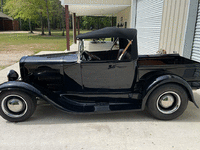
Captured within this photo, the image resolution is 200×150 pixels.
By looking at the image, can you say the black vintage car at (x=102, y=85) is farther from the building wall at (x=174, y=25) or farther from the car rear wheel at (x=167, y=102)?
the building wall at (x=174, y=25)

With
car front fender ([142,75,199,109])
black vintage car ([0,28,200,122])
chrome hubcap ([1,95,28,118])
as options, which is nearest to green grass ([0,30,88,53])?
black vintage car ([0,28,200,122])

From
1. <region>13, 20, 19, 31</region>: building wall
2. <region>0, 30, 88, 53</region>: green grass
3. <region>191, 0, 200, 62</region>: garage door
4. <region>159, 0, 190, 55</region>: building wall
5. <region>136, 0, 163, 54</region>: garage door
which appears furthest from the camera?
<region>13, 20, 19, 31</region>: building wall

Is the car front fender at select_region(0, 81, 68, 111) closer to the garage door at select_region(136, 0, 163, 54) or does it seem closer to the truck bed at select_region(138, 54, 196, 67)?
the truck bed at select_region(138, 54, 196, 67)

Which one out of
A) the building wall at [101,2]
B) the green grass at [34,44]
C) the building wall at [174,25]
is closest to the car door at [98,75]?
the building wall at [174,25]

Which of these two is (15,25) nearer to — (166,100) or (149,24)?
(149,24)

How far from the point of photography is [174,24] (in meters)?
6.21

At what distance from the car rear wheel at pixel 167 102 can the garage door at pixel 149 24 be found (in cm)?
511

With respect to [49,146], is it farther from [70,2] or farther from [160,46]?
[70,2]

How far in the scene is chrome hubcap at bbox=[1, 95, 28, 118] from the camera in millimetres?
3090

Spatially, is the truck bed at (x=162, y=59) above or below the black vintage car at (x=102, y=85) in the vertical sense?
above

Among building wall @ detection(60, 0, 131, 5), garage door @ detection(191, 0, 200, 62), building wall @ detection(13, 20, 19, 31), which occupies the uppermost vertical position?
building wall @ detection(13, 20, 19, 31)

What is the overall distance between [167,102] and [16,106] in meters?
2.81

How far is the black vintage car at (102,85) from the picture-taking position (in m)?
3.12

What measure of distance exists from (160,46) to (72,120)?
566 cm
